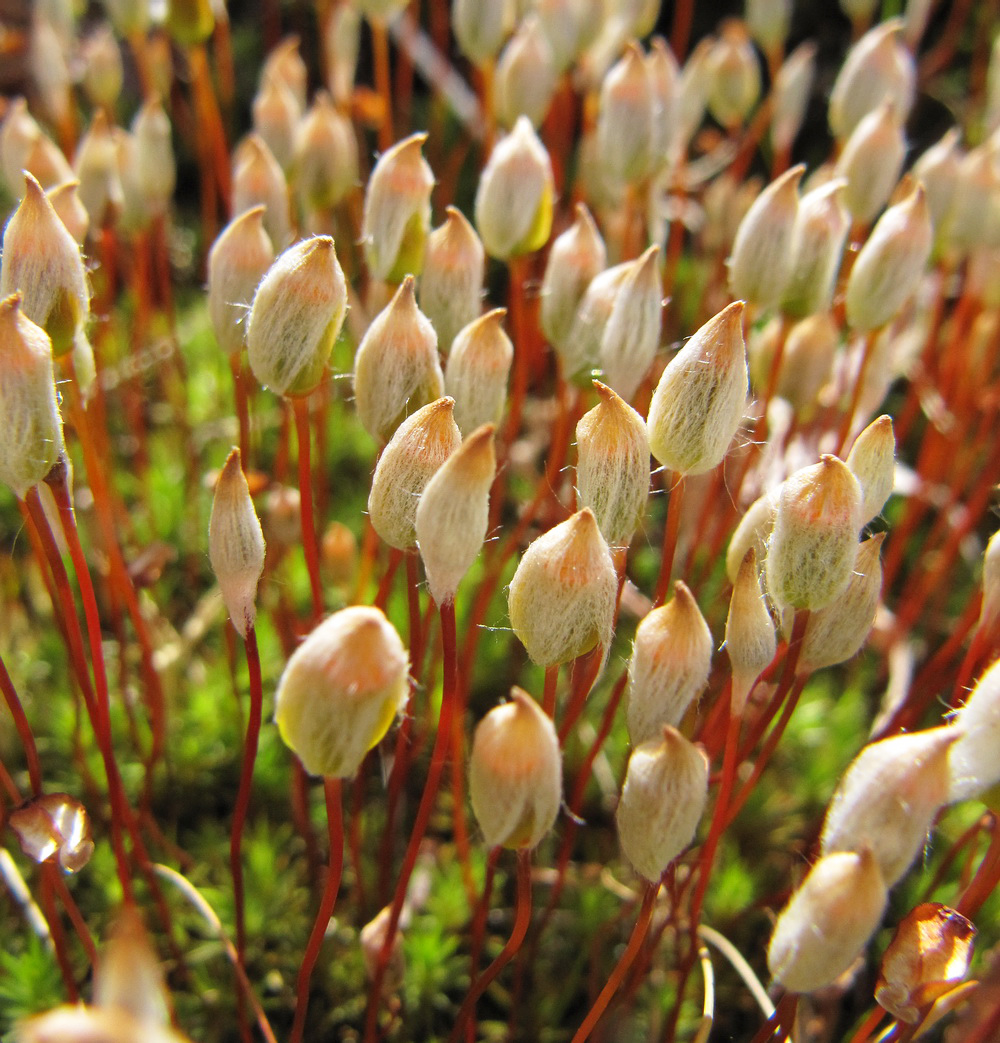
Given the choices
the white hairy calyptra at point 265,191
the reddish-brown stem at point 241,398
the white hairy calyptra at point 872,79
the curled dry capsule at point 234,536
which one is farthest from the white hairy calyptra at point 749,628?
the white hairy calyptra at point 872,79

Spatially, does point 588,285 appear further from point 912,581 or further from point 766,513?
point 912,581

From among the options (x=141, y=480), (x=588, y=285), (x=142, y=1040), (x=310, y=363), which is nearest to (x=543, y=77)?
(x=588, y=285)

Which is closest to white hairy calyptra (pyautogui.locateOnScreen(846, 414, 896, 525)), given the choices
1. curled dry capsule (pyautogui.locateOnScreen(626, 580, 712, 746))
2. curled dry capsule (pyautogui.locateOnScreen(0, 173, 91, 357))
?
curled dry capsule (pyautogui.locateOnScreen(626, 580, 712, 746))

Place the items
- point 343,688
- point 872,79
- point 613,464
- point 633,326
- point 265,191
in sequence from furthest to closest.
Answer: point 872,79, point 265,191, point 633,326, point 613,464, point 343,688

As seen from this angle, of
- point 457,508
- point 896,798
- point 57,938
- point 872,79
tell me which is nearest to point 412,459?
point 457,508

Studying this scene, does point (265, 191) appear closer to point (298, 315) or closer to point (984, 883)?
point (298, 315)

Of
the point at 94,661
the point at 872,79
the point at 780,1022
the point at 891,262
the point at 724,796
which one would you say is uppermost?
the point at 872,79

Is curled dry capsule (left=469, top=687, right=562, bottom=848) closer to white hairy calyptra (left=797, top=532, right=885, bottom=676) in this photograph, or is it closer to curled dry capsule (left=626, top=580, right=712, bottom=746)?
curled dry capsule (left=626, top=580, right=712, bottom=746)
